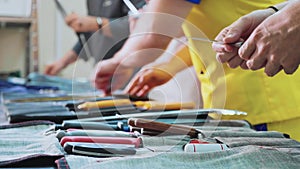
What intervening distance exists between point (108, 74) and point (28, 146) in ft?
1.52

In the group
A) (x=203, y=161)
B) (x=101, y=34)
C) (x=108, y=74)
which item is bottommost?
(x=203, y=161)

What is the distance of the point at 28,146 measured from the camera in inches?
22.2

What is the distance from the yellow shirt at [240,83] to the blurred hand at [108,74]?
20cm

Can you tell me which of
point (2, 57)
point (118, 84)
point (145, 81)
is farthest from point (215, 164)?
point (2, 57)

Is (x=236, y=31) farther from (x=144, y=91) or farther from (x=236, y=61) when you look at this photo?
(x=144, y=91)

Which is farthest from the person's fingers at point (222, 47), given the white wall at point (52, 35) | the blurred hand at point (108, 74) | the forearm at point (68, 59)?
the white wall at point (52, 35)

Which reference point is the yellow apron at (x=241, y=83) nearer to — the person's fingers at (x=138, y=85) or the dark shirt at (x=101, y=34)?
the person's fingers at (x=138, y=85)

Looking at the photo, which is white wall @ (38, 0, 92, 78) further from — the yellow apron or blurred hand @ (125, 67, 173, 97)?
the yellow apron

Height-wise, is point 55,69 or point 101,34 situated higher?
point 101,34

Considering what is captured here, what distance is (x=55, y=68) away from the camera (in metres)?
1.95

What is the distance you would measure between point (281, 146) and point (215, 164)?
0.43 feet

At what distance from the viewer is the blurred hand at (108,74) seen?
100 cm

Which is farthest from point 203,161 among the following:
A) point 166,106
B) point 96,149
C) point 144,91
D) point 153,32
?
point 144,91

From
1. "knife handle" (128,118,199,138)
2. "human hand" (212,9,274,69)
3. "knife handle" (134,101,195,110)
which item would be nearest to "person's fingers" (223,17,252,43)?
"human hand" (212,9,274,69)
